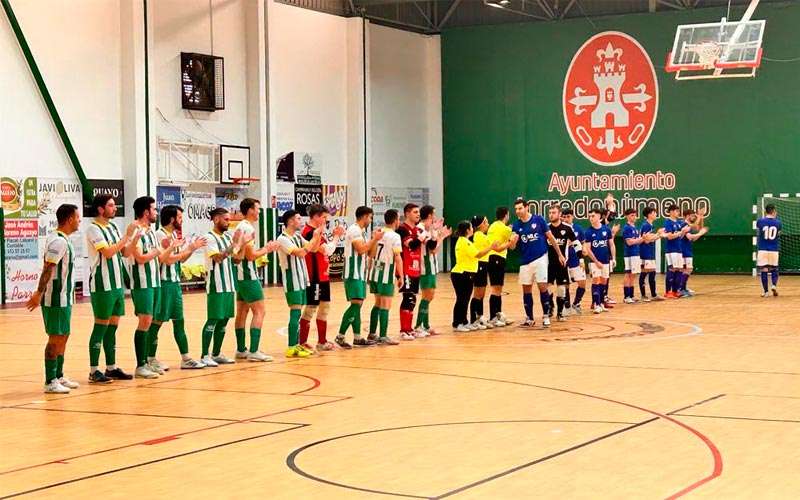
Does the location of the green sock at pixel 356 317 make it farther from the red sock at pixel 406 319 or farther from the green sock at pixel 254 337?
the green sock at pixel 254 337

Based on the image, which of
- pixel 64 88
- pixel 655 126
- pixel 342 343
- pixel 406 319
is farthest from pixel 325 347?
pixel 655 126

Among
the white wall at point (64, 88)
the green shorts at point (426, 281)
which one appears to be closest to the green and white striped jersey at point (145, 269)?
the green shorts at point (426, 281)

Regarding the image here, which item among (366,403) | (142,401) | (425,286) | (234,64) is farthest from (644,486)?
(234,64)

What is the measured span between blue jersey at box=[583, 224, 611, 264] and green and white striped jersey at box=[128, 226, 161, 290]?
457 inches

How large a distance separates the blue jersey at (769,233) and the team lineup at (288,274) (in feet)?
14.7

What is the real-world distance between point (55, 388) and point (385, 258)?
5.89m

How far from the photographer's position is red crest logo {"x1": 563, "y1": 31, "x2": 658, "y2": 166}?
37.7 meters

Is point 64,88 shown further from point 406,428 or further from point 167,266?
point 406,428

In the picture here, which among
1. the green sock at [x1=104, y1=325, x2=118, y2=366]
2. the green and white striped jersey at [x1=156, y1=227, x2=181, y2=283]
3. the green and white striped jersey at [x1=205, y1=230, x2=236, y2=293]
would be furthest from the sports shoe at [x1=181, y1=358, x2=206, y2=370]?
the green sock at [x1=104, y1=325, x2=118, y2=366]

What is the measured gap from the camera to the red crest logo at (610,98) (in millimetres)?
37688

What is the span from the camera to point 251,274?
604 inches

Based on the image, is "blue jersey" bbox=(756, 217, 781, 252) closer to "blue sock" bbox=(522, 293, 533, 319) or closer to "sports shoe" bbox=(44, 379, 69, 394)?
"blue sock" bbox=(522, 293, 533, 319)

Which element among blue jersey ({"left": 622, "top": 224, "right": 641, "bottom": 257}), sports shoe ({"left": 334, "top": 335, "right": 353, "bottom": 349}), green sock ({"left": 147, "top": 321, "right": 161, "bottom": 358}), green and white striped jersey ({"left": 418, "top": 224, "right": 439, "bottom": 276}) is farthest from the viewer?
blue jersey ({"left": 622, "top": 224, "right": 641, "bottom": 257})

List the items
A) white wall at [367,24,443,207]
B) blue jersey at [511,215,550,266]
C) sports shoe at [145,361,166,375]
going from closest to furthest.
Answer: sports shoe at [145,361,166,375]
blue jersey at [511,215,550,266]
white wall at [367,24,443,207]
